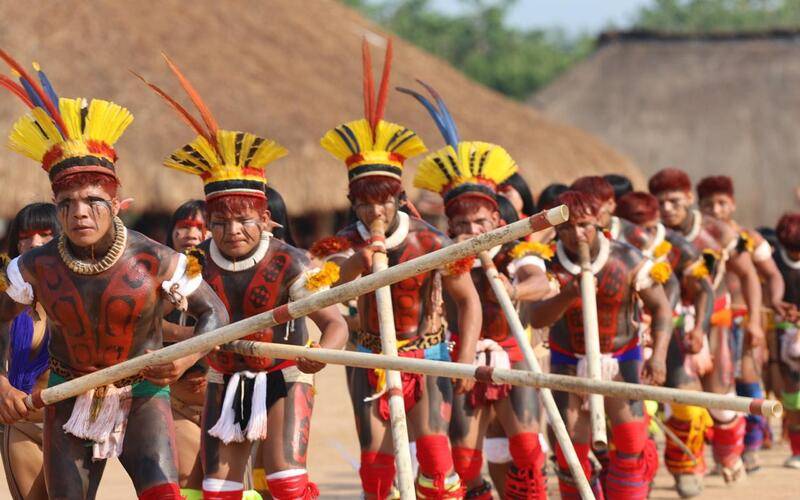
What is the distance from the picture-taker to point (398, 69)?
27.7m

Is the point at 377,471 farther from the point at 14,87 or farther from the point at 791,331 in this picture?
the point at 791,331

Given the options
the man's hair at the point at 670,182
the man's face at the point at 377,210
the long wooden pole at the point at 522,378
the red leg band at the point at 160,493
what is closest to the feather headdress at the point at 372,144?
the man's face at the point at 377,210

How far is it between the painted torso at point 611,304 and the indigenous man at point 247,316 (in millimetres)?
1824

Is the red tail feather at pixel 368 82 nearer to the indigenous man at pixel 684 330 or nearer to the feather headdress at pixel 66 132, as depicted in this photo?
the feather headdress at pixel 66 132

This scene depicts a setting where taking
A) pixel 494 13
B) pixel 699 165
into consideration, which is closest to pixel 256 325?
pixel 699 165

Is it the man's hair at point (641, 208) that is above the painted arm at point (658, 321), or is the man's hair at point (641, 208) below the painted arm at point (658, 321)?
above

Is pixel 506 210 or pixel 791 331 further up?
pixel 506 210

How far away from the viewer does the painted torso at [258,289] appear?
6.68 metres

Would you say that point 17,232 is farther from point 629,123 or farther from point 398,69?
point 629,123

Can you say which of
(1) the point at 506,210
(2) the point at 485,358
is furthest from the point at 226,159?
(1) the point at 506,210

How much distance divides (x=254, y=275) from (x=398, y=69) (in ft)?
69.8

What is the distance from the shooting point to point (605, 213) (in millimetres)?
8281

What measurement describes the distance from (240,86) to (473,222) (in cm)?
1627

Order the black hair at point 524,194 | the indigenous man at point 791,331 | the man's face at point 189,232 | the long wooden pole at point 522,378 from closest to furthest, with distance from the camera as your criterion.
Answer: the long wooden pole at point 522,378 → the man's face at point 189,232 → the black hair at point 524,194 → the indigenous man at point 791,331
